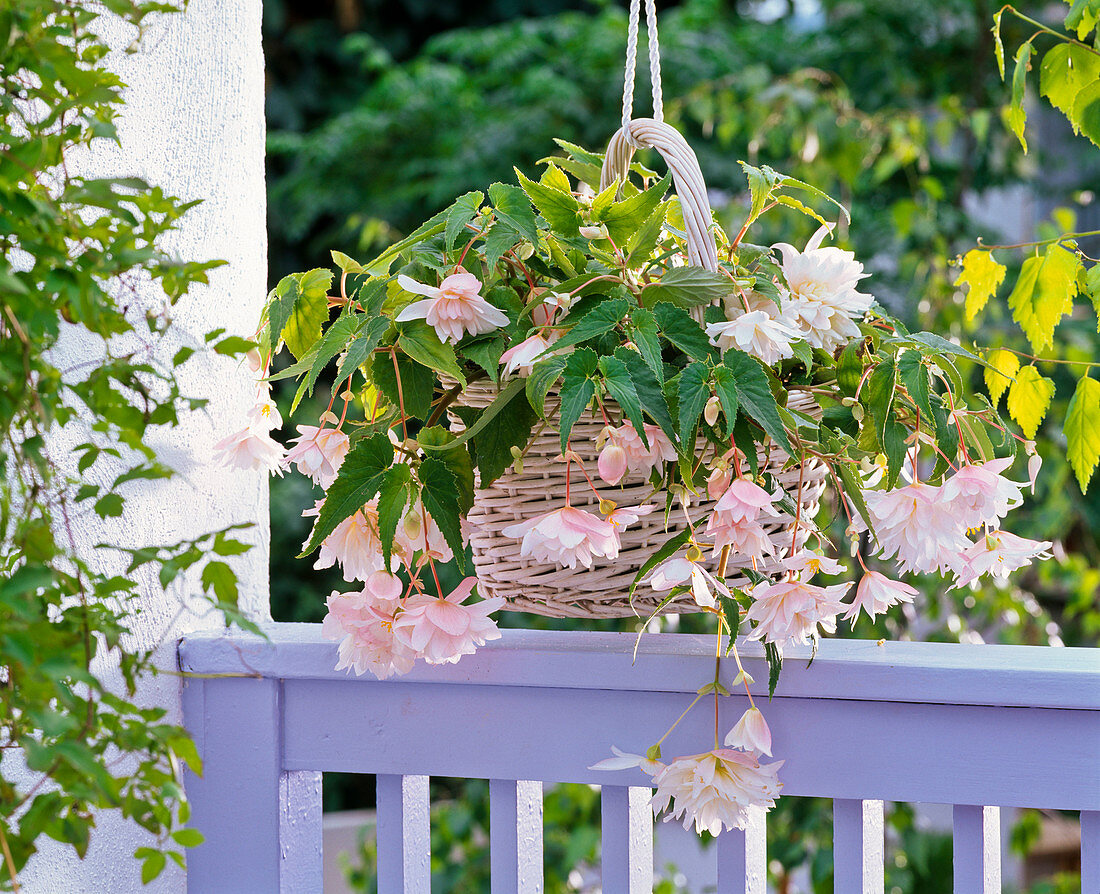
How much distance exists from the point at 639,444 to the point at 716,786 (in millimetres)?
187

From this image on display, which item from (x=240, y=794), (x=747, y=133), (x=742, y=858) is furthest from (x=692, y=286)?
(x=747, y=133)

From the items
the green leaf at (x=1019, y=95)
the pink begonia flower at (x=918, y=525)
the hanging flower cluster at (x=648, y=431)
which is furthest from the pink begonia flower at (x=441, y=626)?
the green leaf at (x=1019, y=95)

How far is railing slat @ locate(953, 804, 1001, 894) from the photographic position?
61 centimetres

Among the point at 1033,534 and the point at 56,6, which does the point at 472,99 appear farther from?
the point at 56,6

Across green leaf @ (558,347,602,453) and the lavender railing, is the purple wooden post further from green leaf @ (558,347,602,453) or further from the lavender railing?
green leaf @ (558,347,602,453)

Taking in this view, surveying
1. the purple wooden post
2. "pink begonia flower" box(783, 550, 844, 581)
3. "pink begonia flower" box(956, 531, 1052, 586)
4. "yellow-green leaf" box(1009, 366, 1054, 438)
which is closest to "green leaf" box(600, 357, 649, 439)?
"pink begonia flower" box(783, 550, 844, 581)

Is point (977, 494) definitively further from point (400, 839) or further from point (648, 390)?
point (400, 839)

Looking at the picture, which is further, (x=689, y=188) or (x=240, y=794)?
(x=240, y=794)

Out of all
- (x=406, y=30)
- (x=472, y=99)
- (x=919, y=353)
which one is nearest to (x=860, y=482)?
(x=919, y=353)

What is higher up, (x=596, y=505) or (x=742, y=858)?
(x=596, y=505)

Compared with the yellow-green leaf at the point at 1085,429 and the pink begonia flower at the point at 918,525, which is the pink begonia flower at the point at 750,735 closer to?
the pink begonia flower at the point at 918,525

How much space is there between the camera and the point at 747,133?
2.46 m

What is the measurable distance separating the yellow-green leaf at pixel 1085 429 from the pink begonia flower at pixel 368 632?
1.44 feet

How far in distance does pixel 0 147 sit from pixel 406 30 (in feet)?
12.0
